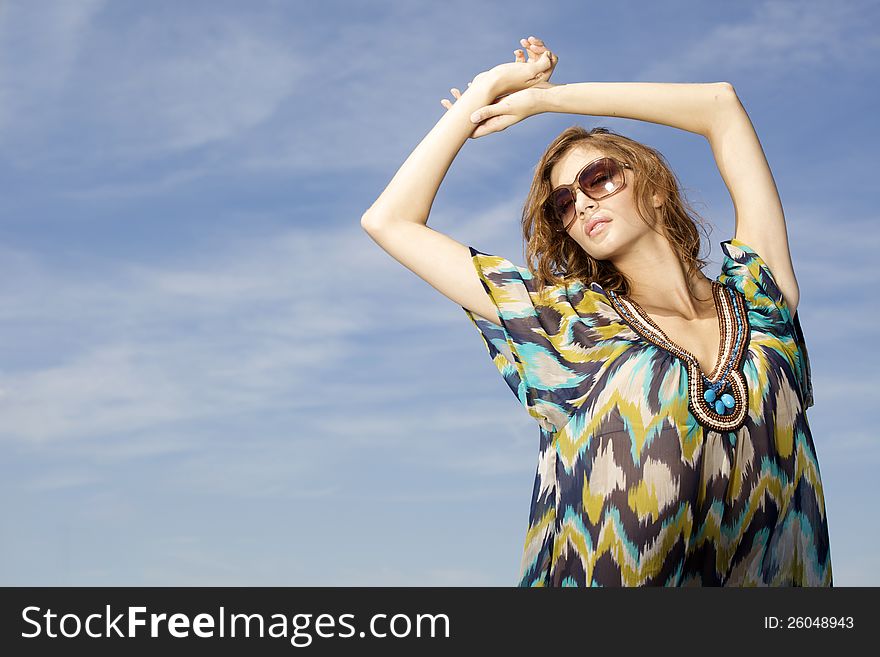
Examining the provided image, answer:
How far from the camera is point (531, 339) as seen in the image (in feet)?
11.0

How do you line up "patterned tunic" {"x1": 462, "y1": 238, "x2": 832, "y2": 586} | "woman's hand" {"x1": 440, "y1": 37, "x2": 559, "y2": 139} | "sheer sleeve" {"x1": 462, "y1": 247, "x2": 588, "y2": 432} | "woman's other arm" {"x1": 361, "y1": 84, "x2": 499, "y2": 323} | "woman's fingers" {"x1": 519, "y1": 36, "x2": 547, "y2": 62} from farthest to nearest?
"woman's fingers" {"x1": 519, "y1": 36, "x2": 547, "y2": 62} < "woman's hand" {"x1": 440, "y1": 37, "x2": 559, "y2": 139} < "woman's other arm" {"x1": 361, "y1": 84, "x2": 499, "y2": 323} < "sheer sleeve" {"x1": 462, "y1": 247, "x2": 588, "y2": 432} < "patterned tunic" {"x1": 462, "y1": 238, "x2": 832, "y2": 586}

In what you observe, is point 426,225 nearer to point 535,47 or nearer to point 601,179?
point 601,179

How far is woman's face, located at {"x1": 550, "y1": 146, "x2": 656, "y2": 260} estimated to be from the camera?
3.56 metres

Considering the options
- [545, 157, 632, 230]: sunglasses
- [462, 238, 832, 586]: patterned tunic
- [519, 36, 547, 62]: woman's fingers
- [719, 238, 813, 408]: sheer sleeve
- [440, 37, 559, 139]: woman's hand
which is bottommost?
[462, 238, 832, 586]: patterned tunic

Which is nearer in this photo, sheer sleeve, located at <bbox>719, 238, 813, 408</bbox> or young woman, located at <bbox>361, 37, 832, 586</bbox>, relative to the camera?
young woman, located at <bbox>361, 37, 832, 586</bbox>

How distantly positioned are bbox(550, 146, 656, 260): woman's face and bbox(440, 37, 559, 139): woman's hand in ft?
1.03

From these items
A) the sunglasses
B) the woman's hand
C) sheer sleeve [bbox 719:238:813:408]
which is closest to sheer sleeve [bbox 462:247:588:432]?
the sunglasses

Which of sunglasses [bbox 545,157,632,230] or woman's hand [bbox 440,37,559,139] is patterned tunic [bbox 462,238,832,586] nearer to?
sunglasses [bbox 545,157,632,230]

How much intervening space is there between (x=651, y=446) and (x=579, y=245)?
105 centimetres

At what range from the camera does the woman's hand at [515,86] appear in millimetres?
3709

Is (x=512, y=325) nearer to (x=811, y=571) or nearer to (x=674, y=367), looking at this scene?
(x=674, y=367)

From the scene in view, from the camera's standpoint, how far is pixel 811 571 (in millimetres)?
3320
